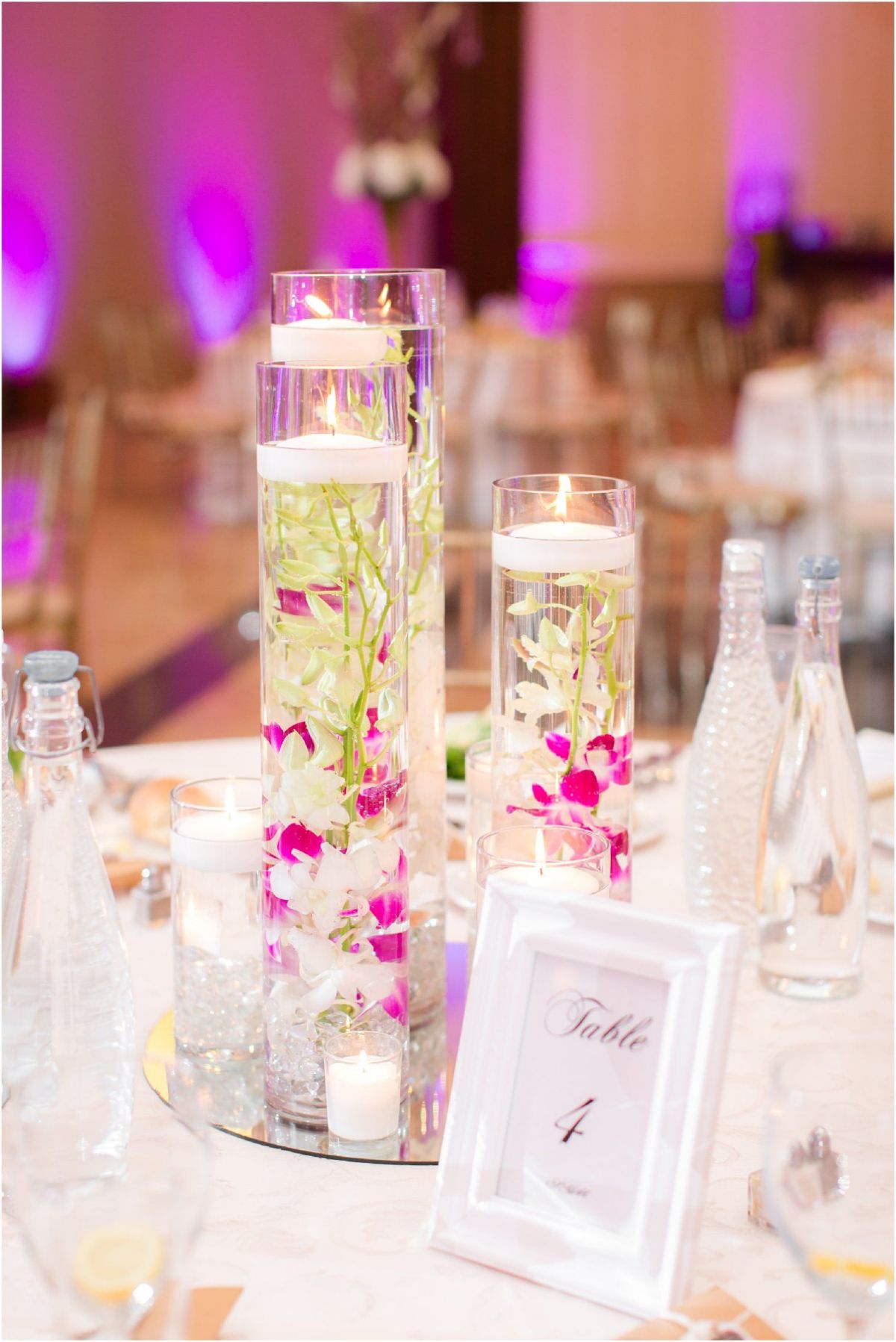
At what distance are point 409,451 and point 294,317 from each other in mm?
125

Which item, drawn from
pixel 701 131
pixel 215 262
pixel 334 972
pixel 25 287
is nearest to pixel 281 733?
pixel 334 972

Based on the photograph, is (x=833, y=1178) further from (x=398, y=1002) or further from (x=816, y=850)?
(x=816, y=850)

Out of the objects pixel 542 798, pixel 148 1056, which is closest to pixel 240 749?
pixel 148 1056

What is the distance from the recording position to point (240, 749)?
67.9 inches

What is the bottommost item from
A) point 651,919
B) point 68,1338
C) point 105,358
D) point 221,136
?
point 68,1338

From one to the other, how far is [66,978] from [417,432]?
0.43m

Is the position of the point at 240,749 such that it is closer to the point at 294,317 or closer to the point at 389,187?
the point at 294,317

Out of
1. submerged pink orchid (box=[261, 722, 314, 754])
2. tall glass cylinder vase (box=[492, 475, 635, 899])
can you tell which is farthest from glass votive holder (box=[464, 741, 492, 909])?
submerged pink orchid (box=[261, 722, 314, 754])

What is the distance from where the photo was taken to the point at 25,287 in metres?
8.60

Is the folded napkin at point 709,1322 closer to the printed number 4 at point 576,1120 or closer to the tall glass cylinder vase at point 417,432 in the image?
the printed number 4 at point 576,1120

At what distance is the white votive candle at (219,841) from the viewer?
1.00m

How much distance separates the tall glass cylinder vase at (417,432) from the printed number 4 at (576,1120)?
0.29 metres

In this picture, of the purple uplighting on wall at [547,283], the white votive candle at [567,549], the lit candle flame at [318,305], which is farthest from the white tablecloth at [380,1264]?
the purple uplighting on wall at [547,283]

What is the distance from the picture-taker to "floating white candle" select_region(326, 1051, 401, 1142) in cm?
92
